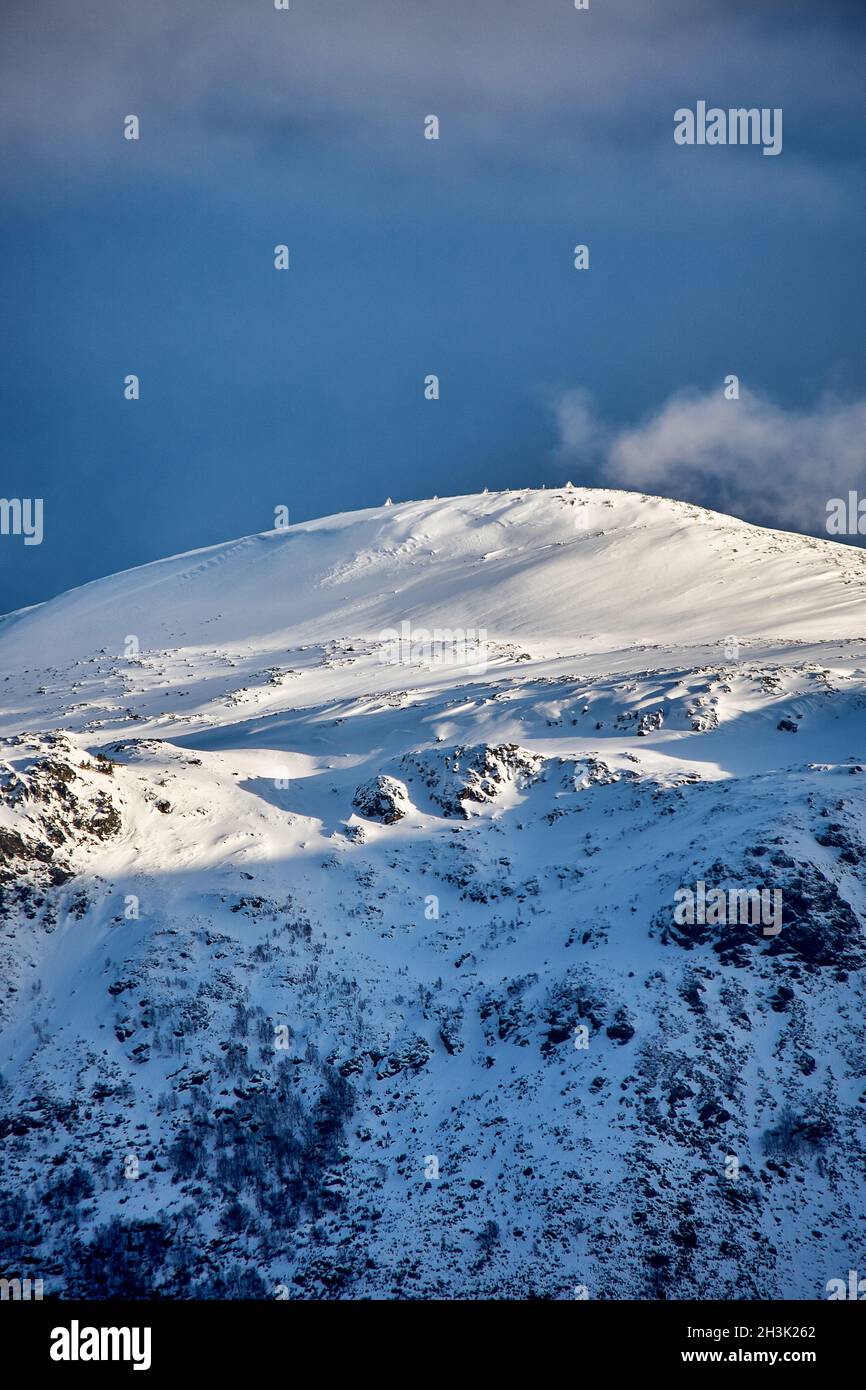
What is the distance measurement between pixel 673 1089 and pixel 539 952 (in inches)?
282

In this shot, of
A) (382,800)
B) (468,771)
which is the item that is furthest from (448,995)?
(468,771)

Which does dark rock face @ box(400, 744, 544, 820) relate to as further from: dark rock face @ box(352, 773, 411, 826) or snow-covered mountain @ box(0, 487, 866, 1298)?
dark rock face @ box(352, 773, 411, 826)

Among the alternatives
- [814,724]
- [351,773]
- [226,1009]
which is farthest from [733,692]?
[226,1009]

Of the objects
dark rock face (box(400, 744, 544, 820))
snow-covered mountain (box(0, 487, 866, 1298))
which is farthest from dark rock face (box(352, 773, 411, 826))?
dark rock face (box(400, 744, 544, 820))

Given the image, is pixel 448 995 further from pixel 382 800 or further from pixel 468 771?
→ pixel 468 771

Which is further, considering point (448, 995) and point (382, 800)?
point (382, 800)

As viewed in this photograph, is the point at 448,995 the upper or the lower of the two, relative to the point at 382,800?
lower

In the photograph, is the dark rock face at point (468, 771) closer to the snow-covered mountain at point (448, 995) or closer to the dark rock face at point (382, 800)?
the snow-covered mountain at point (448, 995)

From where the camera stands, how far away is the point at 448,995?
2777 cm

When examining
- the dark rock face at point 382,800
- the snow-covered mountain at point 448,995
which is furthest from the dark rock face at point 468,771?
the dark rock face at point 382,800

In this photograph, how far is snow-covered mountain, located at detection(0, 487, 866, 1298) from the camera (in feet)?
64.0

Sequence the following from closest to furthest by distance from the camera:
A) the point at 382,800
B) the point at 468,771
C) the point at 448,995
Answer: the point at 448,995 → the point at 382,800 → the point at 468,771

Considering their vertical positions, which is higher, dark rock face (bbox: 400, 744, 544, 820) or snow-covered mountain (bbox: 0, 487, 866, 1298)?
dark rock face (bbox: 400, 744, 544, 820)

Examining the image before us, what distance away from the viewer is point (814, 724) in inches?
1710
